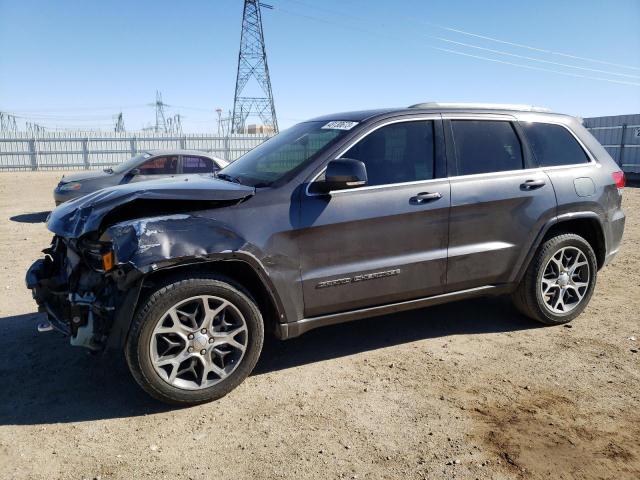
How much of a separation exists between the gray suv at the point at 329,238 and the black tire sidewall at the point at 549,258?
0.01 m

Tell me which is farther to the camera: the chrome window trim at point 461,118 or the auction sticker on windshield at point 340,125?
the auction sticker on windshield at point 340,125

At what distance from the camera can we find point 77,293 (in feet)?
11.1

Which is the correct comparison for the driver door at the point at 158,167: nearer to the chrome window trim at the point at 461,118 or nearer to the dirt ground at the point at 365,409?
the dirt ground at the point at 365,409

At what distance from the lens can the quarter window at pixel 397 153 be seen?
389cm

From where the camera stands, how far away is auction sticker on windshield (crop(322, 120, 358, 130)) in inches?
156

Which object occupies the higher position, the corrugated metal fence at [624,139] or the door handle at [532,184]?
the corrugated metal fence at [624,139]

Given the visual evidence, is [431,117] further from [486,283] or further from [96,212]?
[96,212]

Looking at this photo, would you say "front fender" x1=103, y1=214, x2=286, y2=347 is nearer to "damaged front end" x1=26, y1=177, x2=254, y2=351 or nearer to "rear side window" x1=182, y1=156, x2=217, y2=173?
"damaged front end" x1=26, y1=177, x2=254, y2=351

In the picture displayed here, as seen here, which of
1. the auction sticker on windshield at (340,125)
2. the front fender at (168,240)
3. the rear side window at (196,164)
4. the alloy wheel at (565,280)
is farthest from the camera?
the rear side window at (196,164)

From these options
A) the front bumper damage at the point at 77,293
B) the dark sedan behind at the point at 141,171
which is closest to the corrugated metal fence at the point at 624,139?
the dark sedan behind at the point at 141,171

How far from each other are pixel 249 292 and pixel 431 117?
6.57 feet

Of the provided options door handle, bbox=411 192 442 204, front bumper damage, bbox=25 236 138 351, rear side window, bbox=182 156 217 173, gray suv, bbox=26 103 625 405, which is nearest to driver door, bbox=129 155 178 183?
rear side window, bbox=182 156 217 173

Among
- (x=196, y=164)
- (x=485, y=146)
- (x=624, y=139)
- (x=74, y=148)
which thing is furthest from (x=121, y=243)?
(x=74, y=148)

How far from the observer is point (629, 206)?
42.2ft
